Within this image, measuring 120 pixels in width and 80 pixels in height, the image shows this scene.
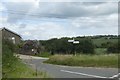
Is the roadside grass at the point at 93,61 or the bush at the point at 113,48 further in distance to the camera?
the bush at the point at 113,48

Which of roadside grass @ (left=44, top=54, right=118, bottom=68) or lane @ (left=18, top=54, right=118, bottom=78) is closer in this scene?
lane @ (left=18, top=54, right=118, bottom=78)

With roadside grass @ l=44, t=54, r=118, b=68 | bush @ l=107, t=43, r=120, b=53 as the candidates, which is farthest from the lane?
bush @ l=107, t=43, r=120, b=53

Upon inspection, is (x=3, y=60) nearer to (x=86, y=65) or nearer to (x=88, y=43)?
(x=86, y=65)

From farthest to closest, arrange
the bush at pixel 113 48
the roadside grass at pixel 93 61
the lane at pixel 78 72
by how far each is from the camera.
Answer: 1. the bush at pixel 113 48
2. the roadside grass at pixel 93 61
3. the lane at pixel 78 72

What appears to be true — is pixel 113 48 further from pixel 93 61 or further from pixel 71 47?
pixel 93 61

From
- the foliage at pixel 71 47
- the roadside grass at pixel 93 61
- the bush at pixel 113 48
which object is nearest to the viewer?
the roadside grass at pixel 93 61

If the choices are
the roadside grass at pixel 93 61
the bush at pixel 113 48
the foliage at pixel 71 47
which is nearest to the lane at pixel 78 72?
the roadside grass at pixel 93 61

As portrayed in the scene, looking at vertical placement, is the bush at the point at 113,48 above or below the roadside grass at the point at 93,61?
above

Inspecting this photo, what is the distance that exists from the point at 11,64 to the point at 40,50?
185 ft

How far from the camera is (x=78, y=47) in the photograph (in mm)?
59125

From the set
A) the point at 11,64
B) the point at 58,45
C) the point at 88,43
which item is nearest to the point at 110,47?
the point at 88,43

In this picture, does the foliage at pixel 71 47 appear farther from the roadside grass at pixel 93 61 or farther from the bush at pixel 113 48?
the roadside grass at pixel 93 61

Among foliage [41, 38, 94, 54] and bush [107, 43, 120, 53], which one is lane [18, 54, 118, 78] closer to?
bush [107, 43, 120, 53]

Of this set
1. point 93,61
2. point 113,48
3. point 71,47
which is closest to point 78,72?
point 93,61
